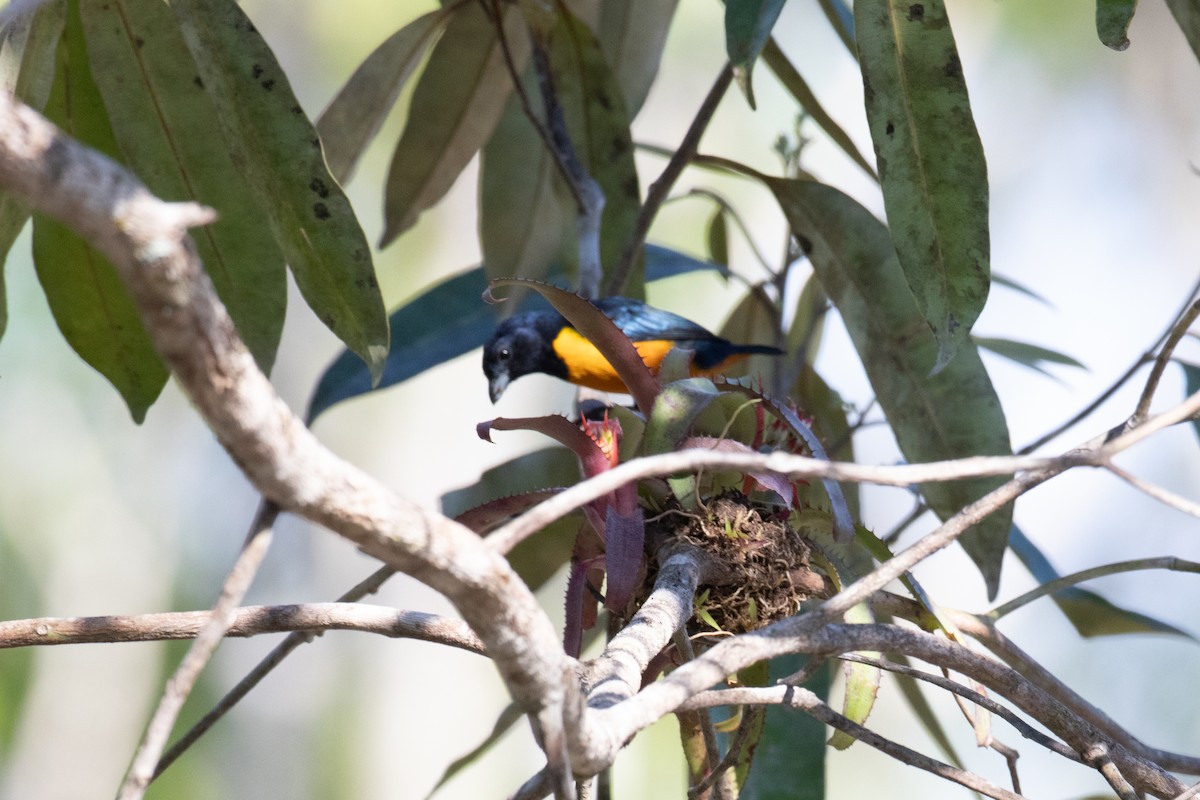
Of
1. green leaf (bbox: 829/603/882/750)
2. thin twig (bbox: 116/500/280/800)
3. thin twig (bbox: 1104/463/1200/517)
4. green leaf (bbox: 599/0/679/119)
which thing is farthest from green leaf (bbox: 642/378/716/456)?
green leaf (bbox: 599/0/679/119)

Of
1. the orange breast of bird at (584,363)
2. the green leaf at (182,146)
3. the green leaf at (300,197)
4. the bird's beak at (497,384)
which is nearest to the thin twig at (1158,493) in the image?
the green leaf at (300,197)

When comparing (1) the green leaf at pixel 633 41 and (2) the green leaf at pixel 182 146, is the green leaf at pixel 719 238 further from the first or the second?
(2) the green leaf at pixel 182 146

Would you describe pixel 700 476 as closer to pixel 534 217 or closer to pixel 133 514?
pixel 534 217

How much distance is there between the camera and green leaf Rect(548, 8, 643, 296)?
1.65 meters

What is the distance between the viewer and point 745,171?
1499 mm

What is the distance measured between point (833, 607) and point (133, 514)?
17.3ft

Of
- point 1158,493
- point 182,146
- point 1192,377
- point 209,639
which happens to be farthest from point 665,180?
point 209,639

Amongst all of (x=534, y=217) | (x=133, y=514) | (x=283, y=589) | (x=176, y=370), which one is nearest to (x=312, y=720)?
(x=283, y=589)

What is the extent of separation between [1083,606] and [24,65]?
1484 millimetres

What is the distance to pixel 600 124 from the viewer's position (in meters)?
1.70

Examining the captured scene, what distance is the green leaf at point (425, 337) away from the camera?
62.9 inches

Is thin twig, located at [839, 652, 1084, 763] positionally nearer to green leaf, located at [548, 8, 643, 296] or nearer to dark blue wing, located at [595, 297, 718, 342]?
green leaf, located at [548, 8, 643, 296]

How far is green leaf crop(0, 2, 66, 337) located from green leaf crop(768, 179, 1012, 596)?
0.87 metres

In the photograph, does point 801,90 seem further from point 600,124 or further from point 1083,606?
point 1083,606
